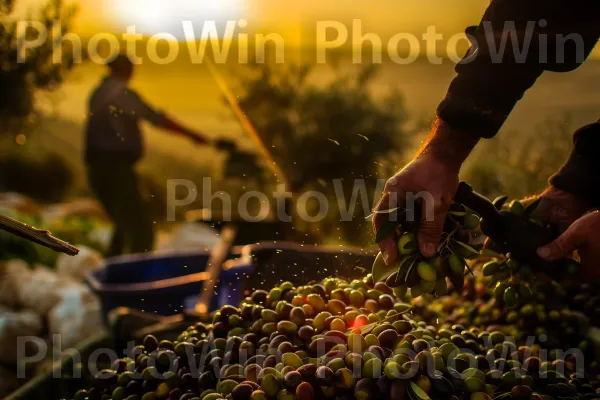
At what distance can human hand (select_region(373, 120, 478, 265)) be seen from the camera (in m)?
1.46

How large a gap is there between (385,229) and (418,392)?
1.25 ft

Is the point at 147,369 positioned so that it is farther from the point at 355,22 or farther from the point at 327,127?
the point at 355,22

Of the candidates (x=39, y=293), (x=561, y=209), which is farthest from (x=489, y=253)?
(x=39, y=293)

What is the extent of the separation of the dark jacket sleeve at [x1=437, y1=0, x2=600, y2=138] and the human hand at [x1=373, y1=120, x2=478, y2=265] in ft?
0.18

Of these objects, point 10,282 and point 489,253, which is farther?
point 10,282

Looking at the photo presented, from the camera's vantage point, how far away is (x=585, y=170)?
7.01 ft

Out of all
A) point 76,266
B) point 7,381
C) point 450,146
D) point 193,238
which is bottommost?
point 7,381

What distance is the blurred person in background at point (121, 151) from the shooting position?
6.05 meters

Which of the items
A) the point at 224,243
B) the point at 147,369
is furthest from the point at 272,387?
the point at 224,243

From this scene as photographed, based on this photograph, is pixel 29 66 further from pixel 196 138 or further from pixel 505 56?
pixel 505 56

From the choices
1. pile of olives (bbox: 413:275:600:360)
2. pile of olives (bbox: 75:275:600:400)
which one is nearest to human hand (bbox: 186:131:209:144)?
pile of olives (bbox: 413:275:600:360)

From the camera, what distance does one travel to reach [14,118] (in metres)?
6.75

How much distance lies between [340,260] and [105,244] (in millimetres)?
5799

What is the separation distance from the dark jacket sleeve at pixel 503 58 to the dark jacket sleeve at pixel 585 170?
668 millimetres
